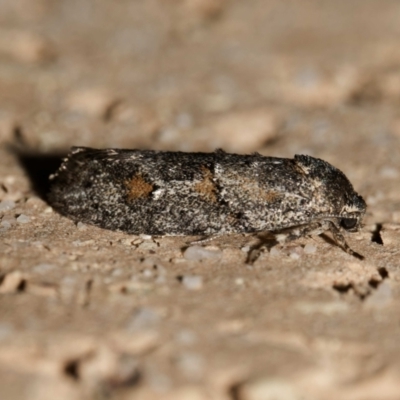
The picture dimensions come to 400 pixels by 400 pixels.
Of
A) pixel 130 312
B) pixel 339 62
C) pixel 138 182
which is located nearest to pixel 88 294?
pixel 130 312

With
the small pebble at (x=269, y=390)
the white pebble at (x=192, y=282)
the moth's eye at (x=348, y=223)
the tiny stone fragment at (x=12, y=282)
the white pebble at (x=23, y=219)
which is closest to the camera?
the small pebble at (x=269, y=390)

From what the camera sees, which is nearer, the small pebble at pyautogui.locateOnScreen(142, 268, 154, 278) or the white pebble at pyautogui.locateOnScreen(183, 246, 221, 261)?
the small pebble at pyautogui.locateOnScreen(142, 268, 154, 278)

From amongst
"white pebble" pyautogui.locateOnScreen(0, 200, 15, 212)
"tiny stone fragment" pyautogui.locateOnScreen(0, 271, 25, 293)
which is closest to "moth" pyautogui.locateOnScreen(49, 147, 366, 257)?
"white pebble" pyautogui.locateOnScreen(0, 200, 15, 212)

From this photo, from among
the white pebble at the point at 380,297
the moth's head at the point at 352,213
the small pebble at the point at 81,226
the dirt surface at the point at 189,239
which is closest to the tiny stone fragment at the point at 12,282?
the dirt surface at the point at 189,239

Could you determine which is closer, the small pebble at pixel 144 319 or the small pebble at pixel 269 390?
the small pebble at pixel 269 390

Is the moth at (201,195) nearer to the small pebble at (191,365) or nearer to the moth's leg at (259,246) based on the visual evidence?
the moth's leg at (259,246)

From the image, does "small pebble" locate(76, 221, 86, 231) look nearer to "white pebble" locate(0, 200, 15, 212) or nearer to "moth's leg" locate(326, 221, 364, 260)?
"white pebble" locate(0, 200, 15, 212)

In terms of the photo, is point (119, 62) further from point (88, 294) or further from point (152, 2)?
point (88, 294)
